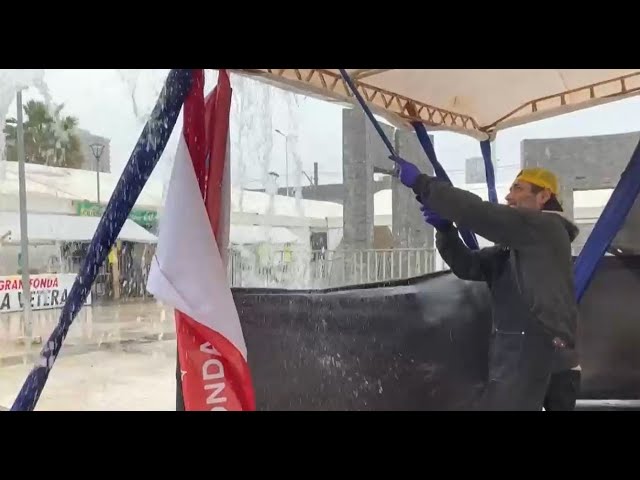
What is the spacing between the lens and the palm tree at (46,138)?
8812 millimetres

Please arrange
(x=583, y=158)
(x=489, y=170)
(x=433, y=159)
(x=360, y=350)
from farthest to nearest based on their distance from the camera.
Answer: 1. (x=583, y=158)
2. (x=489, y=170)
3. (x=433, y=159)
4. (x=360, y=350)

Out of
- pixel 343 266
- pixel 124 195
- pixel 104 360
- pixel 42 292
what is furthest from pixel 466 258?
pixel 42 292

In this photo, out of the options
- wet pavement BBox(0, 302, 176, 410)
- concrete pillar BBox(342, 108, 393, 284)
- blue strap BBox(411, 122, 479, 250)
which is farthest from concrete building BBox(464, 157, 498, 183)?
wet pavement BBox(0, 302, 176, 410)

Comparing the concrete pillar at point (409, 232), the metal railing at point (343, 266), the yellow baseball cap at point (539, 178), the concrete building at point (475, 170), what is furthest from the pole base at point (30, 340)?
the yellow baseball cap at point (539, 178)

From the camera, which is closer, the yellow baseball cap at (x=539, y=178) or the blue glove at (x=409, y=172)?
the blue glove at (x=409, y=172)

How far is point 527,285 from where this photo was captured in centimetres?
201

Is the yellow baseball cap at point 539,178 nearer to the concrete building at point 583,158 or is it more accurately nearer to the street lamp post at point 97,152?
the concrete building at point 583,158

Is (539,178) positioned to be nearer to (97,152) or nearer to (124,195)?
(124,195)

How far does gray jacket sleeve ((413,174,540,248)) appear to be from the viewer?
190cm

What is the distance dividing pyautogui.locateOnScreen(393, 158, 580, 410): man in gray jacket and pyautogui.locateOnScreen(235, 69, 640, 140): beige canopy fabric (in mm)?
684

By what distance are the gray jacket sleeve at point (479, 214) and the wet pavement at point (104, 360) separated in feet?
7.49

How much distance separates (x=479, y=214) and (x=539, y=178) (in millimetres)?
433

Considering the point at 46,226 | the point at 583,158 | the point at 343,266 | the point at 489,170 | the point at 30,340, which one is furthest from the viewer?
the point at 46,226

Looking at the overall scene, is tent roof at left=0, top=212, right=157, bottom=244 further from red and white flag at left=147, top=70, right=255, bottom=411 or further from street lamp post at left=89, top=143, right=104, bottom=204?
red and white flag at left=147, top=70, right=255, bottom=411
